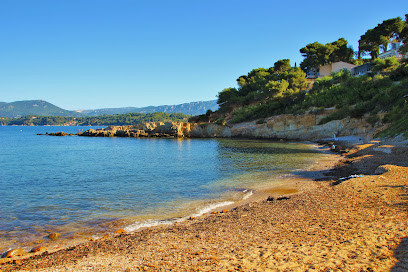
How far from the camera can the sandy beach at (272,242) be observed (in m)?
5.39

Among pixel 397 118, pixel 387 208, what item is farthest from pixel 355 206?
pixel 397 118

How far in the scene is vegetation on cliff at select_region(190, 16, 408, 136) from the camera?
3841cm

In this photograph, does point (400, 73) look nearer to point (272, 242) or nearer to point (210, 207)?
point (210, 207)

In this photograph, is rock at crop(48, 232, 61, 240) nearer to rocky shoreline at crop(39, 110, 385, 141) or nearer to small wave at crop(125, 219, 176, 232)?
small wave at crop(125, 219, 176, 232)

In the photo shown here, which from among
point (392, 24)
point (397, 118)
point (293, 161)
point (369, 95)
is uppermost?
point (392, 24)

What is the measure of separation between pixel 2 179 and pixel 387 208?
2100 centimetres

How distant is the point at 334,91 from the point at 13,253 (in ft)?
177

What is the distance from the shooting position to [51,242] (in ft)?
26.8

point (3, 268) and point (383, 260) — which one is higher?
point (383, 260)

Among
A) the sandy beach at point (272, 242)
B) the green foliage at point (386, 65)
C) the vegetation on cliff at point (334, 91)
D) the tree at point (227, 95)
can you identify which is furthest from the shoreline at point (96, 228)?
the tree at point (227, 95)

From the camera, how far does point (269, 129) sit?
52.8m

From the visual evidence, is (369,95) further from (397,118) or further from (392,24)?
(392,24)

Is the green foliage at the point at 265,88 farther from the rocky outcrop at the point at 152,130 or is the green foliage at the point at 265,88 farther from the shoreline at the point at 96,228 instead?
the shoreline at the point at 96,228

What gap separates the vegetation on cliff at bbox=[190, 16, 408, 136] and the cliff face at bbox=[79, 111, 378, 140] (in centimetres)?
147
